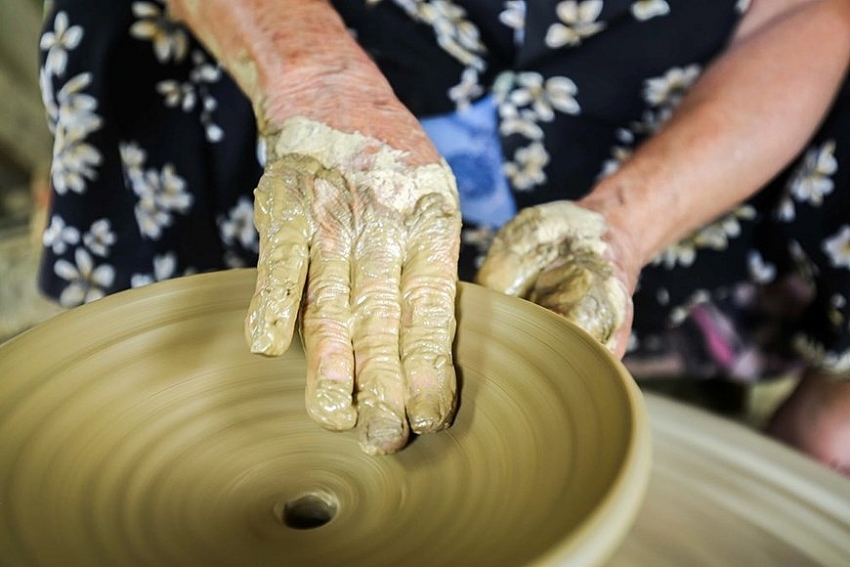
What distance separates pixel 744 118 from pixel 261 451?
79 centimetres

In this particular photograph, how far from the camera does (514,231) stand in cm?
83

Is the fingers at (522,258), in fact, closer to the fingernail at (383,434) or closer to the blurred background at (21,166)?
the fingernail at (383,434)

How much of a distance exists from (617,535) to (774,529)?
0.42 metres

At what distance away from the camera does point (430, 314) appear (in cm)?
68

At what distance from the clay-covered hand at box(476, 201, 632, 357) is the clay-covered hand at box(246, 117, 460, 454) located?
11 centimetres

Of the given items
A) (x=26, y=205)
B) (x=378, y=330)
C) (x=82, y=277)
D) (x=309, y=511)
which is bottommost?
(x=26, y=205)

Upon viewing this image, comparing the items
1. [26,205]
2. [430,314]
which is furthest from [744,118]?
[26,205]

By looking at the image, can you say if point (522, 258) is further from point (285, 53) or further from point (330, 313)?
point (285, 53)

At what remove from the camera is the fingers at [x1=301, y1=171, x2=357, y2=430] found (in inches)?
25.1

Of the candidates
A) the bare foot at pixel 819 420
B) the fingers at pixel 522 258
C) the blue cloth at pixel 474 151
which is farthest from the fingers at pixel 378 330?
the bare foot at pixel 819 420

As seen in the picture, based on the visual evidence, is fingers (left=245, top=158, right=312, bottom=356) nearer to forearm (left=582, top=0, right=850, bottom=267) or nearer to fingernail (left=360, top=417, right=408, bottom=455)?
fingernail (left=360, top=417, right=408, bottom=455)

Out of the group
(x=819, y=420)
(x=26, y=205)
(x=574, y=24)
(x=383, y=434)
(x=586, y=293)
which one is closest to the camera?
(x=383, y=434)

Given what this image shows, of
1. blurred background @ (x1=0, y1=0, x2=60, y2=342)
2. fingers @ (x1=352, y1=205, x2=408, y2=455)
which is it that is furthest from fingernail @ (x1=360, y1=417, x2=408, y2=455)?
blurred background @ (x1=0, y1=0, x2=60, y2=342)

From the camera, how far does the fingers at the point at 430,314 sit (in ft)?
2.13
